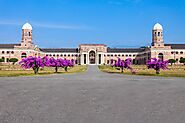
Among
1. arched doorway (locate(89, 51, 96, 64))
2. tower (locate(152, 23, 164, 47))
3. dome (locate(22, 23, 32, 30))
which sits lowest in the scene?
arched doorway (locate(89, 51, 96, 64))

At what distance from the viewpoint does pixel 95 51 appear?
494 feet

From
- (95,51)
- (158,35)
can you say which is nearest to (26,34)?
(95,51)

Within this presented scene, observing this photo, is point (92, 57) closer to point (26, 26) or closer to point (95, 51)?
point (95, 51)

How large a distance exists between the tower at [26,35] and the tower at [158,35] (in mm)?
56017

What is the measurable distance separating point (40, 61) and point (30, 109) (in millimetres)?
34418

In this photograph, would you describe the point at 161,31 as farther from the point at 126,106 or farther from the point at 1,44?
the point at 126,106

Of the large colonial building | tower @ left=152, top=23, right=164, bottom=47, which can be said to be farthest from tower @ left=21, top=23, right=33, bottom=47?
tower @ left=152, top=23, right=164, bottom=47

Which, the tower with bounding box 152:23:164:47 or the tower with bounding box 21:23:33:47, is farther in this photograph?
the tower with bounding box 152:23:164:47

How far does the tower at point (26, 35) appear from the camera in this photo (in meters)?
128

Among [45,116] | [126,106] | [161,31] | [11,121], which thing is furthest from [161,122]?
[161,31]

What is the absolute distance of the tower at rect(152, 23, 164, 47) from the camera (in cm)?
12850

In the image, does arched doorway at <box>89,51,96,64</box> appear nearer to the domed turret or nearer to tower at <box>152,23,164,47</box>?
tower at <box>152,23,164,47</box>

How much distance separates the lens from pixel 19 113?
966cm

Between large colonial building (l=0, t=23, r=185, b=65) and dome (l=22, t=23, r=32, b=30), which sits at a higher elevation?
dome (l=22, t=23, r=32, b=30)
